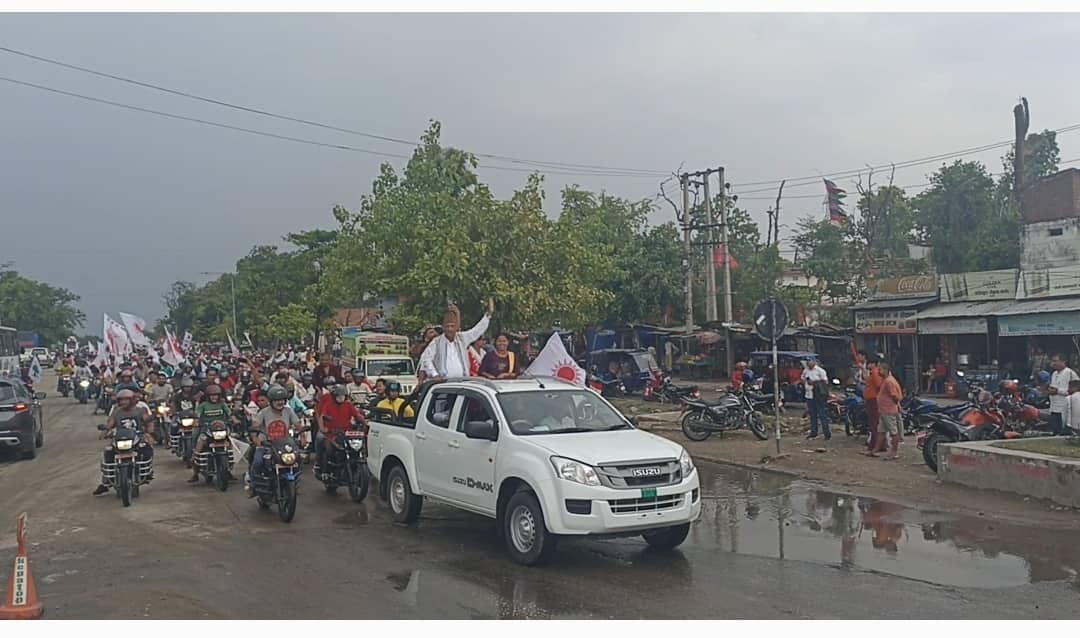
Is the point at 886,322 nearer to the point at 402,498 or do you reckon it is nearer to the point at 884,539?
the point at 884,539

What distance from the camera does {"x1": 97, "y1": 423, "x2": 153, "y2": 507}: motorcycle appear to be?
11.9 metres

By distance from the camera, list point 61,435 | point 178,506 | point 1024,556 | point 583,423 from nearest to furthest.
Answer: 1. point 1024,556
2. point 583,423
3. point 178,506
4. point 61,435

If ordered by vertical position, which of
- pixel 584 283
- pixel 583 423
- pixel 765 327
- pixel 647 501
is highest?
pixel 584 283

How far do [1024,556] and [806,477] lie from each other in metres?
5.16

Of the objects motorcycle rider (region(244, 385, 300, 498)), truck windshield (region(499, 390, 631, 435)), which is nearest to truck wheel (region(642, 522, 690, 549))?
truck windshield (region(499, 390, 631, 435))

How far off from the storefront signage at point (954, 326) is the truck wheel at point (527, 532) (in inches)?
872

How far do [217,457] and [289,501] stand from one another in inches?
125

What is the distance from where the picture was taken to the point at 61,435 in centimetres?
2186

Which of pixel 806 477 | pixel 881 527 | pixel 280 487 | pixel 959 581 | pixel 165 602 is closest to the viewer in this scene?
Result: pixel 165 602

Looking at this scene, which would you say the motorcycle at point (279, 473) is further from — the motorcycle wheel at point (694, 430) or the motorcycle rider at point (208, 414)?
the motorcycle wheel at point (694, 430)

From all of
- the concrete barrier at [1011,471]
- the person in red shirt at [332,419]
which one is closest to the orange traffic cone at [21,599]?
the person in red shirt at [332,419]

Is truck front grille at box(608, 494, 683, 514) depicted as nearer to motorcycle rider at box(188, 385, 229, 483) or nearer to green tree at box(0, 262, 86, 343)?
motorcycle rider at box(188, 385, 229, 483)

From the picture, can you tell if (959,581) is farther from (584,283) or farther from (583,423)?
(584,283)

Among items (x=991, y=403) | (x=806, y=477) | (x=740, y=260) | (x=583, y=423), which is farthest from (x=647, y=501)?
(x=740, y=260)
